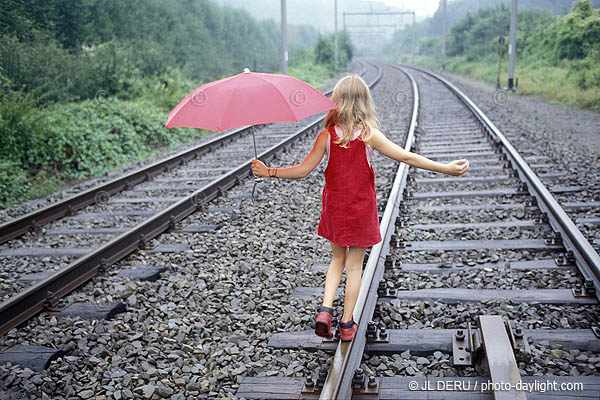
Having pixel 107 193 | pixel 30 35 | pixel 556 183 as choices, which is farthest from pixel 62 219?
pixel 30 35

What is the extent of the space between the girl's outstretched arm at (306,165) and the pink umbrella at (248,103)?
17cm

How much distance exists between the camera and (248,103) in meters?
2.70

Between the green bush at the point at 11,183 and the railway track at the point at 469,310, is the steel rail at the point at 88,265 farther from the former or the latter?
the green bush at the point at 11,183

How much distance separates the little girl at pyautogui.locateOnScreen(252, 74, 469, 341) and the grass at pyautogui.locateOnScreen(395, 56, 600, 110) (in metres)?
13.2

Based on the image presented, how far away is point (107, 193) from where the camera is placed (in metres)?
6.97

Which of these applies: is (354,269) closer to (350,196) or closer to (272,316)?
(350,196)

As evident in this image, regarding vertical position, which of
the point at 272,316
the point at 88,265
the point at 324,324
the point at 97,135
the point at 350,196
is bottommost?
A: the point at 272,316

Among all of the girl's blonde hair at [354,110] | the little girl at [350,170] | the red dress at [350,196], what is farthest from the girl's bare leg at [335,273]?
the girl's blonde hair at [354,110]

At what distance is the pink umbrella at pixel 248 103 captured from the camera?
2654 mm

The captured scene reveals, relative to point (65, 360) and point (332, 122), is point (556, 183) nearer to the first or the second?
point (332, 122)

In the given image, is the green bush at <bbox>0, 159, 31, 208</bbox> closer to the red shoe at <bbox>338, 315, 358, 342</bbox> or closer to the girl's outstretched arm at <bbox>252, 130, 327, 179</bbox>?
the girl's outstretched arm at <bbox>252, 130, 327, 179</bbox>

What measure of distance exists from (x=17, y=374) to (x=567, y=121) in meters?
12.2

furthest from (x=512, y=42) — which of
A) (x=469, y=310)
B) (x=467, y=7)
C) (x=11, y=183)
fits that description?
(x=467, y=7)

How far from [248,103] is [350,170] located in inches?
26.6
